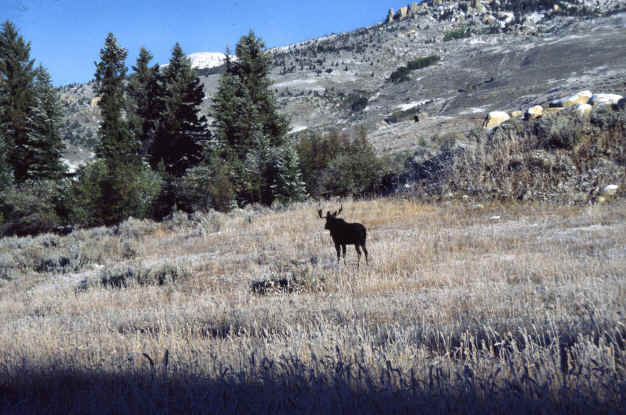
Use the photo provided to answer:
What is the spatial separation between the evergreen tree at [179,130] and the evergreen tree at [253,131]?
456cm

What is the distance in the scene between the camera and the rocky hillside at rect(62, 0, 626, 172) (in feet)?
177

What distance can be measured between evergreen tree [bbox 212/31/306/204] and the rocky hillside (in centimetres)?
836

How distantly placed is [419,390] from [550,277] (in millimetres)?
3645

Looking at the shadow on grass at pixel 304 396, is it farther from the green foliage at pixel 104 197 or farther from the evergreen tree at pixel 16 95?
the evergreen tree at pixel 16 95

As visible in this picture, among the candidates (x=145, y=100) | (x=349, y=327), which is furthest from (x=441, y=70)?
(x=349, y=327)

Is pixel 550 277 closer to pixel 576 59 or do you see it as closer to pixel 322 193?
pixel 322 193

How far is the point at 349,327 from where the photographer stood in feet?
12.1

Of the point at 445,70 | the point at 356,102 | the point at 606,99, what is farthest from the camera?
the point at 445,70

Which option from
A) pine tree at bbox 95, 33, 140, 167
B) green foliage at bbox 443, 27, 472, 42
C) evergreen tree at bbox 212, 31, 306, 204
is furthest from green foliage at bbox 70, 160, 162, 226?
green foliage at bbox 443, 27, 472, 42

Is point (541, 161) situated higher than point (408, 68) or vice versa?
point (408, 68)

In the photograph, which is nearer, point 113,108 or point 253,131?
point 253,131

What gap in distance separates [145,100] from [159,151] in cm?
751

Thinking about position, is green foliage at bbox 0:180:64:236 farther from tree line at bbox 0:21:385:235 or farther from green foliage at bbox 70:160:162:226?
green foliage at bbox 70:160:162:226

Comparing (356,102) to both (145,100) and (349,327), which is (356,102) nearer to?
(145,100)
